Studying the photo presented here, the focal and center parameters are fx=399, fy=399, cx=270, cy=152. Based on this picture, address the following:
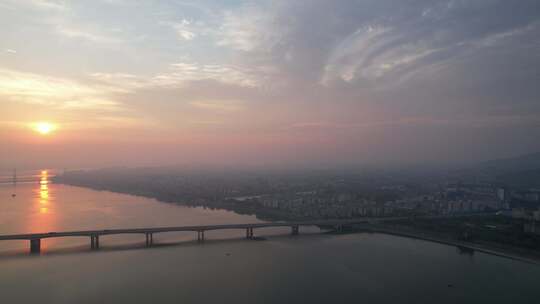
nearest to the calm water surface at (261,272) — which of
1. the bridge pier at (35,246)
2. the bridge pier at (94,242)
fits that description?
the bridge pier at (94,242)

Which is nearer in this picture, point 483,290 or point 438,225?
point 483,290

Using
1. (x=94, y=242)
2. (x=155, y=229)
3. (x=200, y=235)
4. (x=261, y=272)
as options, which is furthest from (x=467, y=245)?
(x=94, y=242)

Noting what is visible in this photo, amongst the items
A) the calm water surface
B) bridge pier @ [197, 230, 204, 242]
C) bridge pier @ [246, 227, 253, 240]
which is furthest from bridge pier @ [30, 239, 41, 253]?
bridge pier @ [246, 227, 253, 240]

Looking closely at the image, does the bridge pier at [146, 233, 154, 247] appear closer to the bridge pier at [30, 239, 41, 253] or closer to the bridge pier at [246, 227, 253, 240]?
the bridge pier at [30, 239, 41, 253]

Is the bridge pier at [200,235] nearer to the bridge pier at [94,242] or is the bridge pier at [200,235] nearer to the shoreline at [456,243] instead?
the bridge pier at [94,242]

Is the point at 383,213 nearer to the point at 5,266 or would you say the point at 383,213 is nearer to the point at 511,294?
the point at 511,294

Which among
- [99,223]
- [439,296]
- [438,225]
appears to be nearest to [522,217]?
[438,225]
